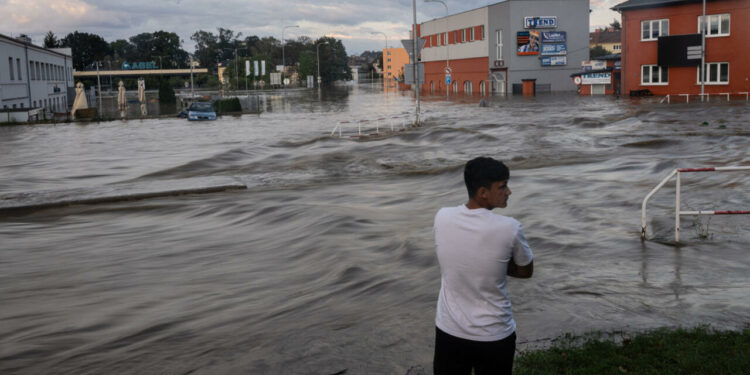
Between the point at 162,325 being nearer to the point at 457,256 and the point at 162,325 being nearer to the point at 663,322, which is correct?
the point at 457,256

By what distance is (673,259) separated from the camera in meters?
9.48

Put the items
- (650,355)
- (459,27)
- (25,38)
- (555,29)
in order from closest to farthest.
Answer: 1. (650,355)
2. (555,29)
3. (25,38)
4. (459,27)

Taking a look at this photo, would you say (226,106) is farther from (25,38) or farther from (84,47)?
(84,47)

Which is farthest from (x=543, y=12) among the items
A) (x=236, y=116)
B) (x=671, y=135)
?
(x=671, y=135)

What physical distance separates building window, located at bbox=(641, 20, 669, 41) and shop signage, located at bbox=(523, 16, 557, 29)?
1829 cm

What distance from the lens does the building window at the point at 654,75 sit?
57.8 metres

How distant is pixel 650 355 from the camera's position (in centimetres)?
580

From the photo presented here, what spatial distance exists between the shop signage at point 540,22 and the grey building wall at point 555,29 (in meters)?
0.54

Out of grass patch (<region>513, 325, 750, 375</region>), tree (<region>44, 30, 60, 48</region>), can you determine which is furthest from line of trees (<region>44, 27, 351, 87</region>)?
grass patch (<region>513, 325, 750, 375</region>)

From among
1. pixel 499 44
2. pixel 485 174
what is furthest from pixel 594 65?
pixel 485 174

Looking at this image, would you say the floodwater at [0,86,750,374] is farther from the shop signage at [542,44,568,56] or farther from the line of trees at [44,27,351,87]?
the line of trees at [44,27,351,87]

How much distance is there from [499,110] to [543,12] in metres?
31.3

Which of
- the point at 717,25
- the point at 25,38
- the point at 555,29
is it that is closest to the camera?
the point at 717,25

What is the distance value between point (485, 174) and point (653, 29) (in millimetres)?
59466
